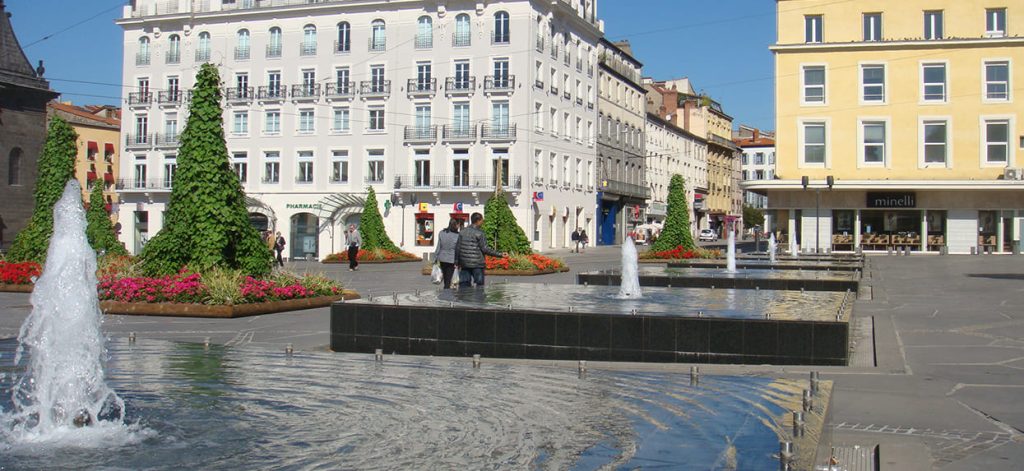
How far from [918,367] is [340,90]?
188ft

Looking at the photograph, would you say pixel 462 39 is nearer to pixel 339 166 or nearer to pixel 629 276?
pixel 339 166

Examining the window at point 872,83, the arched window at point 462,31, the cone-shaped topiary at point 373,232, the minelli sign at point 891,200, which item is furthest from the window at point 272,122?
the minelli sign at point 891,200

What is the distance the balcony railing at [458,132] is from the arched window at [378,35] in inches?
270

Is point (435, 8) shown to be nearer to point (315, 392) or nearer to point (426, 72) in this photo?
point (426, 72)

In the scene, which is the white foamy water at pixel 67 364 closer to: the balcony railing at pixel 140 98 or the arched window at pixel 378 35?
the arched window at pixel 378 35

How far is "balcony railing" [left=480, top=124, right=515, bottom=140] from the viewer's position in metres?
60.3

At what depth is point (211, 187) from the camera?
64.8ft

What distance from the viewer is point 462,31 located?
61688mm

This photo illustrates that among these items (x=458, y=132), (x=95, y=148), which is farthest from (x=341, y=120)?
(x=95, y=148)

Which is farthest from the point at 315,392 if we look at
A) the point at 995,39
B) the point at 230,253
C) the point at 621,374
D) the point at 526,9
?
the point at 526,9

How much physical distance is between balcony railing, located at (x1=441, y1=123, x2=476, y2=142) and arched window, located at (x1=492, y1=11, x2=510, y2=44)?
17.8ft

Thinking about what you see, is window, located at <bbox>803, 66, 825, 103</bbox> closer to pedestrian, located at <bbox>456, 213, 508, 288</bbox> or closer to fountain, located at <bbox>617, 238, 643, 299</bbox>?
pedestrian, located at <bbox>456, 213, 508, 288</bbox>

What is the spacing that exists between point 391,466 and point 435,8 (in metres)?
58.9

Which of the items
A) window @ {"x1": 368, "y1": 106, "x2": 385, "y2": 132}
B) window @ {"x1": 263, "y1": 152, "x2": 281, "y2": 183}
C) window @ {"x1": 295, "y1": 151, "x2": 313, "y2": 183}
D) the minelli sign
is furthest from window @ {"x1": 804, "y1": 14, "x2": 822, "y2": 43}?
window @ {"x1": 263, "y1": 152, "x2": 281, "y2": 183}
